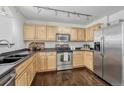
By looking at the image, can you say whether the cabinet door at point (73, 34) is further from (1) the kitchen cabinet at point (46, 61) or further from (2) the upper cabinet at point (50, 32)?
(1) the kitchen cabinet at point (46, 61)

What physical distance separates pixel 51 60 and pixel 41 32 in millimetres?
1326

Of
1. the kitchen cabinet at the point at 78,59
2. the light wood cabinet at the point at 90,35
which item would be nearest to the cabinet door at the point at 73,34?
the light wood cabinet at the point at 90,35

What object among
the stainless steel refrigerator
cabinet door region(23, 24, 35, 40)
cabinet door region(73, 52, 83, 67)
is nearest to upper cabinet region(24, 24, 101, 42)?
cabinet door region(23, 24, 35, 40)

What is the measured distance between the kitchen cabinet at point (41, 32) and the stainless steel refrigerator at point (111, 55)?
90.6 inches

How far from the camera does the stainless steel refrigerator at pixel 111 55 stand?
2197mm

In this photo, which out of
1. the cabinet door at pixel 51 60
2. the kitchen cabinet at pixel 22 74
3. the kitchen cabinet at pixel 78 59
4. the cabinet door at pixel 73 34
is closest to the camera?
the kitchen cabinet at pixel 22 74

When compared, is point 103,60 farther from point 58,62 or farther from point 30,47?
point 30,47

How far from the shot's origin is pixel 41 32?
13.7ft

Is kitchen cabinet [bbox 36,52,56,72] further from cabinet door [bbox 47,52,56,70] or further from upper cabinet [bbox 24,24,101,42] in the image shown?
upper cabinet [bbox 24,24,101,42]

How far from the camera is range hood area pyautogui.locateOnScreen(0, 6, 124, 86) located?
2396mm

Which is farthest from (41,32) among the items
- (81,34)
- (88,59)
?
(88,59)

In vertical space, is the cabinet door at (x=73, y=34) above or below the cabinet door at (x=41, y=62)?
above
